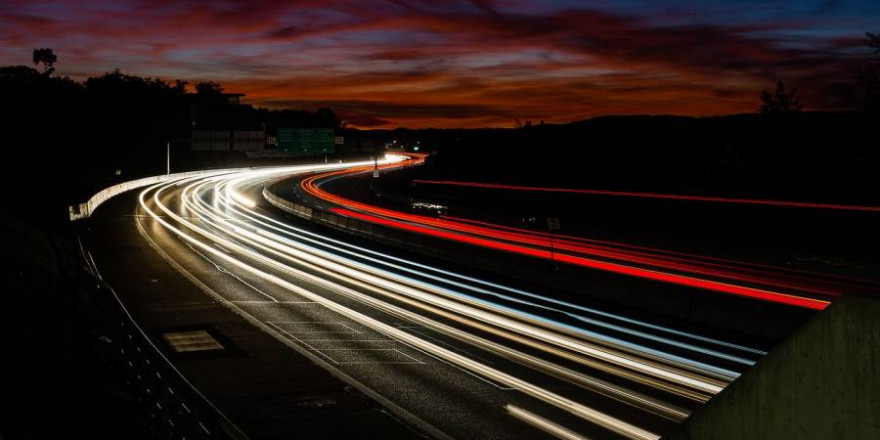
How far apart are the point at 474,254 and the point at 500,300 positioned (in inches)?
307

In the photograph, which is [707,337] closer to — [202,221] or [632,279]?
[632,279]

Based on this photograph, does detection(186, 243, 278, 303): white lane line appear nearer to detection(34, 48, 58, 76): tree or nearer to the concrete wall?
the concrete wall

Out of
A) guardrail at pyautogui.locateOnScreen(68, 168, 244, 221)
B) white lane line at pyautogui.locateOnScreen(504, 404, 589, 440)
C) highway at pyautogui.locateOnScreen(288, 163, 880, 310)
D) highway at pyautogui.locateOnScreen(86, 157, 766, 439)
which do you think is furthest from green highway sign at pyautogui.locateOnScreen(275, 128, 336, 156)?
white lane line at pyautogui.locateOnScreen(504, 404, 589, 440)

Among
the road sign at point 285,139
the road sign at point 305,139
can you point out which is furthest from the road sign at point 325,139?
the road sign at point 285,139

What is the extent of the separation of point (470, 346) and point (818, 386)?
12.4m

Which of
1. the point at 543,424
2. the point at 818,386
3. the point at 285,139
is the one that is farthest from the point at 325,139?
the point at 818,386

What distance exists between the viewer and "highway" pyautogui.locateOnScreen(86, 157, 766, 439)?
12.6 meters

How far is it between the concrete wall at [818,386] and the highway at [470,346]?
19.4ft

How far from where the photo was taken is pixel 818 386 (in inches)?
207

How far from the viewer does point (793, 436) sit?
5.47 metres

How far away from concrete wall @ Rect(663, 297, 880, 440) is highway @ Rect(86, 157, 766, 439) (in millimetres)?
5899

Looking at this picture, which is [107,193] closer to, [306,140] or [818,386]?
[306,140]

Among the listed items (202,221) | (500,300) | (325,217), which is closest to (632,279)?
(500,300)

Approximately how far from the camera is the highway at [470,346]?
41.4ft
